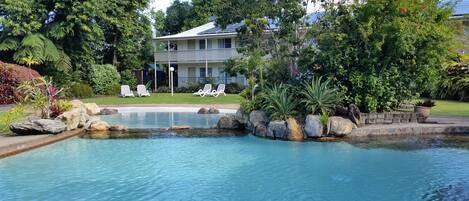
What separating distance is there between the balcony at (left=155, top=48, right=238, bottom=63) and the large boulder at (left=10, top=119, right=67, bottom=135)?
73.3 feet

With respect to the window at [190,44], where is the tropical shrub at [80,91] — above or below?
below

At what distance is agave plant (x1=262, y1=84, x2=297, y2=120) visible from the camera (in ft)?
40.3

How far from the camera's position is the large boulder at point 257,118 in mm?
12766

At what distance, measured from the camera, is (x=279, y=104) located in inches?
484

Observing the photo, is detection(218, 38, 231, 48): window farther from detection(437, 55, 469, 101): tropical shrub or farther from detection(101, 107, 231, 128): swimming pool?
detection(437, 55, 469, 101): tropical shrub

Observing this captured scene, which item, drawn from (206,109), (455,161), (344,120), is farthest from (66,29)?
(455,161)

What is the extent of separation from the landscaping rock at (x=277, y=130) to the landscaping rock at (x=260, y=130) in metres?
0.15

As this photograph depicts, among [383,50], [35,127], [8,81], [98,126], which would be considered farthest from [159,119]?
[8,81]

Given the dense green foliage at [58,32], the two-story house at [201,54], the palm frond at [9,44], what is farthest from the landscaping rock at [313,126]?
the palm frond at [9,44]

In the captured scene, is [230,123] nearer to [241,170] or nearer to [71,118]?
[71,118]

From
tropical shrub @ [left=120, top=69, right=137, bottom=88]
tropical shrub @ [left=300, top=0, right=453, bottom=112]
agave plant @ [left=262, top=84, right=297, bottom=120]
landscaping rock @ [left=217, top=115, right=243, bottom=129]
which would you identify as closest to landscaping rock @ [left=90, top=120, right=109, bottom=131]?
landscaping rock @ [left=217, top=115, right=243, bottom=129]

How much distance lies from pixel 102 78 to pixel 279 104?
74.2 ft

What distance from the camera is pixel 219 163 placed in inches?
360

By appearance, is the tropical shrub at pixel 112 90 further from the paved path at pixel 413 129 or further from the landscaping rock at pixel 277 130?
the paved path at pixel 413 129
